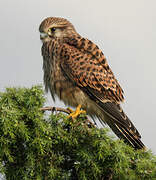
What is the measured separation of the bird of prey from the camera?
4574 millimetres

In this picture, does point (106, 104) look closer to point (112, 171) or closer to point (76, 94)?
point (76, 94)

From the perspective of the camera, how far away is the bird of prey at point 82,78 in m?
4.57

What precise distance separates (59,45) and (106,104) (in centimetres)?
101

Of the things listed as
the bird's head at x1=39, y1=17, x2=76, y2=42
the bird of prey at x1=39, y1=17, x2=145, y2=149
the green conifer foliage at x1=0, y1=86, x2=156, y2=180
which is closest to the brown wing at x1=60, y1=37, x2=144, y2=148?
the bird of prey at x1=39, y1=17, x2=145, y2=149

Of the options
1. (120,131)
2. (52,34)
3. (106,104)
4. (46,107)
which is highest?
(52,34)

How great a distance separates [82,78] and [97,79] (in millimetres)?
235

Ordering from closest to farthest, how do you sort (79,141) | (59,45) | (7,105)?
(7,105) → (79,141) → (59,45)

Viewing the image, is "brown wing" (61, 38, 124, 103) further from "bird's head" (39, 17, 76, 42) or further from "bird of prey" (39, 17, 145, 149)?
"bird's head" (39, 17, 76, 42)

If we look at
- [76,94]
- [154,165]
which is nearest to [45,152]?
[154,165]

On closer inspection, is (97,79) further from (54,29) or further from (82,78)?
(54,29)

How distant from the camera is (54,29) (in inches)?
197

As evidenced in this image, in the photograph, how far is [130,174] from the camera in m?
2.89

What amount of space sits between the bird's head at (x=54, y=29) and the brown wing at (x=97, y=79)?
177mm

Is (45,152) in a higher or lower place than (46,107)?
lower
